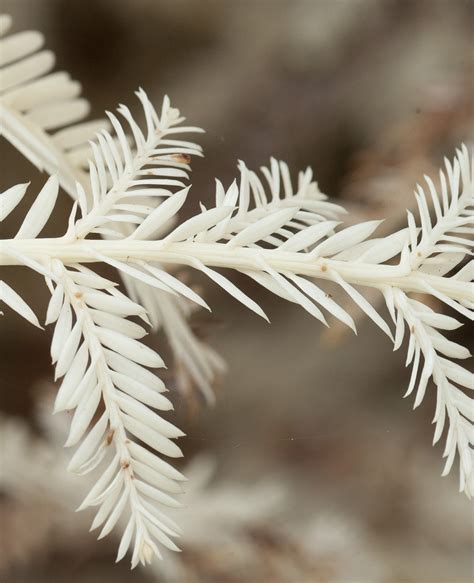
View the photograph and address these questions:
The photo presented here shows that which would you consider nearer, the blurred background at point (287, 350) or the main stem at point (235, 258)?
the main stem at point (235, 258)

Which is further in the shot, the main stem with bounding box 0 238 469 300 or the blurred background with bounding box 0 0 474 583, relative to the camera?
the blurred background with bounding box 0 0 474 583

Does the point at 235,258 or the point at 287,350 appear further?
the point at 287,350

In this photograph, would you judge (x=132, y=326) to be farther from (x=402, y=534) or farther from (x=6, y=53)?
(x=402, y=534)

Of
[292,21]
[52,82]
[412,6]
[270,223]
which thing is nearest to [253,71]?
[292,21]
